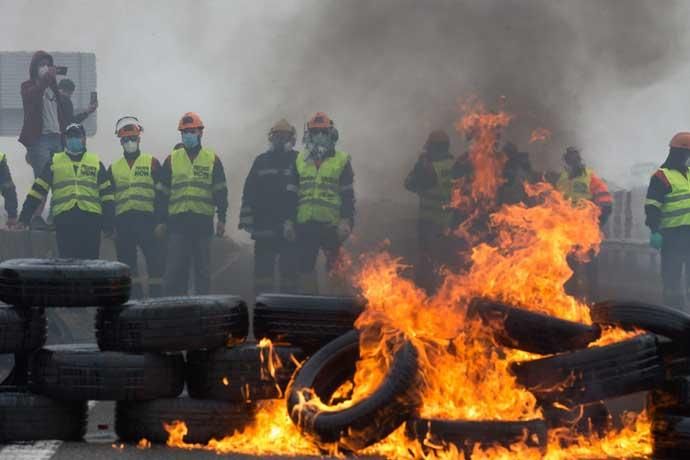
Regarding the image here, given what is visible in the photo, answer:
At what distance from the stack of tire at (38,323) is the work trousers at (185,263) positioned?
23.8ft

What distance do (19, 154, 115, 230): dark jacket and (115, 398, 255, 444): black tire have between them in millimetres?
7799

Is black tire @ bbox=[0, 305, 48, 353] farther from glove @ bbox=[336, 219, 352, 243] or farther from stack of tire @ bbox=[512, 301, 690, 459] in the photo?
glove @ bbox=[336, 219, 352, 243]

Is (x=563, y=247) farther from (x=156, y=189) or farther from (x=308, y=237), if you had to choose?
(x=156, y=189)

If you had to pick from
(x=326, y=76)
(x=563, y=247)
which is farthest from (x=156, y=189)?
(x=326, y=76)

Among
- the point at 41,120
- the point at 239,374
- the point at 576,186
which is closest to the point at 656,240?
the point at 576,186

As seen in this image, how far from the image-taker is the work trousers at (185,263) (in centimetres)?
1487

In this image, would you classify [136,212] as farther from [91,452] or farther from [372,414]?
[372,414]

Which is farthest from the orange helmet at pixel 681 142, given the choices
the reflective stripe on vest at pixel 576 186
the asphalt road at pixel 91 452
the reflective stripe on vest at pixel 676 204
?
the asphalt road at pixel 91 452

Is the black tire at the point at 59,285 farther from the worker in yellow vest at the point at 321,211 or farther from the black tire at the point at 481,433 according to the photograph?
the worker in yellow vest at the point at 321,211

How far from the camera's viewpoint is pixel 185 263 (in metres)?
15.0

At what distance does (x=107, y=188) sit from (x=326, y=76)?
11.9 meters

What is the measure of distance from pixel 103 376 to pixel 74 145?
316 inches

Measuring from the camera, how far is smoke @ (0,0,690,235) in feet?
69.5

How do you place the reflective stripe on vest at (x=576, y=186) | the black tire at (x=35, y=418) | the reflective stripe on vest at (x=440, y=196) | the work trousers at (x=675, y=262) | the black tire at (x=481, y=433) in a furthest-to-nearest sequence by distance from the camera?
1. the reflective stripe on vest at (x=576, y=186)
2. the reflective stripe on vest at (x=440, y=196)
3. the work trousers at (x=675, y=262)
4. the black tire at (x=35, y=418)
5. the black tire at (x=481, y=433)
